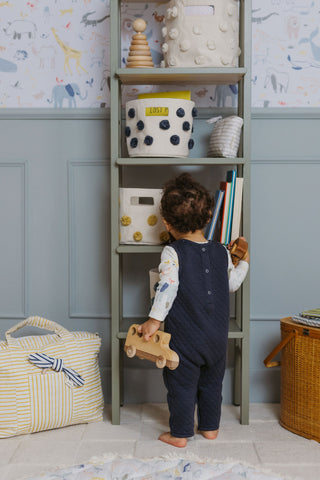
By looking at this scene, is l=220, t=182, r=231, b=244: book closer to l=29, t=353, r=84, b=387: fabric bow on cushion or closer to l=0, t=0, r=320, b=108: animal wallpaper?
l=0, t=0, r=320, b=108: animal wallpaper

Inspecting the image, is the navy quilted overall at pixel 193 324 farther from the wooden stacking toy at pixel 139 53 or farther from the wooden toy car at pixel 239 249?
the wooden stacking toy at pixel 139 53

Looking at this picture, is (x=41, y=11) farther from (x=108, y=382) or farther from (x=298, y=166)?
(x=108, y=382)

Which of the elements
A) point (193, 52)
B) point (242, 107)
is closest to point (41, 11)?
point (193, 52)

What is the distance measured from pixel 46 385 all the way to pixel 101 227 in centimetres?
73

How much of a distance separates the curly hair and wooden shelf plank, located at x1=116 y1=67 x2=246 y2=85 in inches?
16.0

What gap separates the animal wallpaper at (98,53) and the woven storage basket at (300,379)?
100cm

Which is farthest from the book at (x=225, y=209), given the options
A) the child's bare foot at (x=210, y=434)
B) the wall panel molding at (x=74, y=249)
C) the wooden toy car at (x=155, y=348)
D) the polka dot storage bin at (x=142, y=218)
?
the child's bare foot at (x=210, y=434)

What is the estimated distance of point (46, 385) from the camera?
2.09 metres

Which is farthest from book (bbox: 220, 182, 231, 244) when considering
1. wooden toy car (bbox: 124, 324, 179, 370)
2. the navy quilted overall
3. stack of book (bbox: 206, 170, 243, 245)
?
wooden toy car (bbox: 124, 324, 179, 370)

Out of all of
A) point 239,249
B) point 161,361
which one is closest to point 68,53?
point 239,249

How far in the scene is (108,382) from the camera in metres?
2.44

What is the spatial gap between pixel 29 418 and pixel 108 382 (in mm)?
467

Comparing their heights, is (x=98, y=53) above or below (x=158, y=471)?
above

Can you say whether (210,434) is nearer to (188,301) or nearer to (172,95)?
(188,301)
